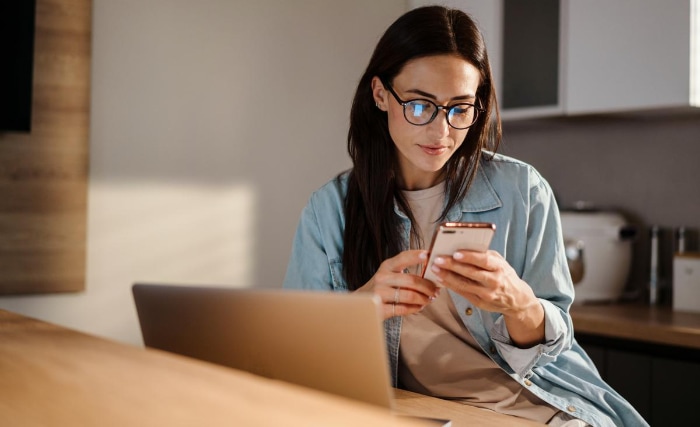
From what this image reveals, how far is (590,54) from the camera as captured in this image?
9.27 feet

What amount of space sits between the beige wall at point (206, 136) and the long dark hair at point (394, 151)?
1.48 metres

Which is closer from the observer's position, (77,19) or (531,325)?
(531,325)

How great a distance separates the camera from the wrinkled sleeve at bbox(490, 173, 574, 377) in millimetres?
1364

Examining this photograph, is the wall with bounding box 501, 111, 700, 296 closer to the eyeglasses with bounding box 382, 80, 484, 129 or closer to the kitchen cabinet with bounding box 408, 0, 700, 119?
the kitchen cabinet with bounding box 408, 0, 700, 119

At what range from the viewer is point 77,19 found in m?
2.75

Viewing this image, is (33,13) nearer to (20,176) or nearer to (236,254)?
(20,176)

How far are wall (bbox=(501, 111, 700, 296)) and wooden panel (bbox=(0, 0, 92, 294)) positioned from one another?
1.72 m

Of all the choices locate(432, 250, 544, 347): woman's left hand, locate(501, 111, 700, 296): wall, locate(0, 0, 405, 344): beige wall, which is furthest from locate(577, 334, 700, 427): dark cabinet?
locate(0, 0, 405, 344): beige wall

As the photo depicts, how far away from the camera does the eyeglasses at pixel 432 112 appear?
152 cm

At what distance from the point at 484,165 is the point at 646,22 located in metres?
1.38

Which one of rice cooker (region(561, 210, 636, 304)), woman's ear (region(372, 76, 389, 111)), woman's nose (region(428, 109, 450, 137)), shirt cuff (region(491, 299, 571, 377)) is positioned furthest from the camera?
rice cooker (region(561, 210, 636, 304))

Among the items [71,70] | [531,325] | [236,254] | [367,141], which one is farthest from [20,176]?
[531,325]

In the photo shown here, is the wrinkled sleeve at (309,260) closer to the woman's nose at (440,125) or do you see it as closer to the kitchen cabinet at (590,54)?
the woman's nose at (440,125)

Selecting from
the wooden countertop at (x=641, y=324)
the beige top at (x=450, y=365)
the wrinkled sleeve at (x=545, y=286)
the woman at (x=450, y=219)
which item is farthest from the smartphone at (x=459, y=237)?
the wooden countertop at (x=641, y=324)
